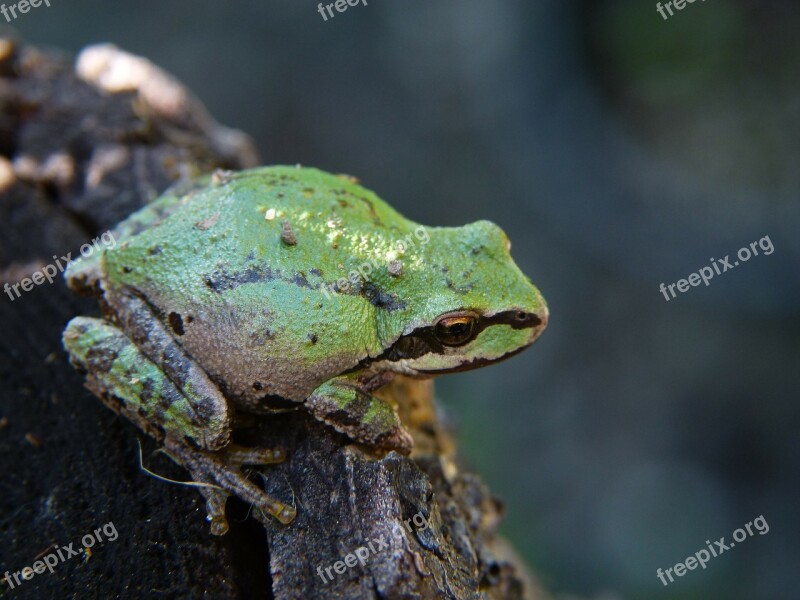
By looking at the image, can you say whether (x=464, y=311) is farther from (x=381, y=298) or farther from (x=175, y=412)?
(x=175, y=412)

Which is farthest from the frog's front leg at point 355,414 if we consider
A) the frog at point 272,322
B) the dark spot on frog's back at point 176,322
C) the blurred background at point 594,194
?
the blurred background at point 594,194

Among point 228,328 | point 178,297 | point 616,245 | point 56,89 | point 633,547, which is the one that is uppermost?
point 56,89

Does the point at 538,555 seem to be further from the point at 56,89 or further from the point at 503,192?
the point at 56,89

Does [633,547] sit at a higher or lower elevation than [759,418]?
lower

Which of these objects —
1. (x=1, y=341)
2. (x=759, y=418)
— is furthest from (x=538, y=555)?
(x=1, y=341)

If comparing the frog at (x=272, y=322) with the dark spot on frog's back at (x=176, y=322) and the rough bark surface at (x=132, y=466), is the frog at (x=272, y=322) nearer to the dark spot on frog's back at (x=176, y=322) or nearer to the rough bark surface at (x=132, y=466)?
the dark spot on frog's back at (x=176, y=322)

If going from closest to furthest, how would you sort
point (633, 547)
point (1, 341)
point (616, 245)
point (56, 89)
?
point (1, 341)
point (56, 89)
point (633, 547)
point (616, 245)

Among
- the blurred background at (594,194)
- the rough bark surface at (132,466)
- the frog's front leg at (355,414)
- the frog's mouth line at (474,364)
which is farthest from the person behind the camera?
the blurred background at (594,194)
